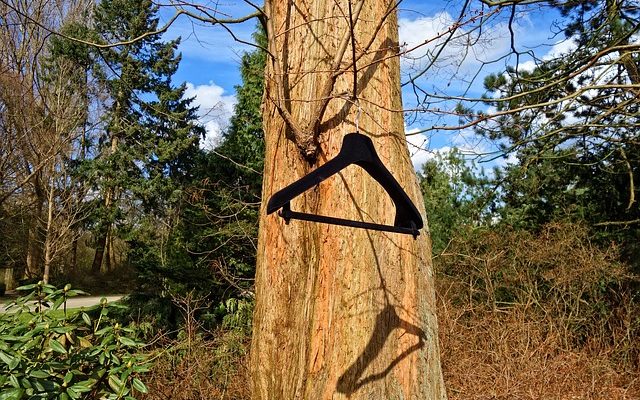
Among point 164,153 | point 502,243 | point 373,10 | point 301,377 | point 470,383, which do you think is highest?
point 164,153

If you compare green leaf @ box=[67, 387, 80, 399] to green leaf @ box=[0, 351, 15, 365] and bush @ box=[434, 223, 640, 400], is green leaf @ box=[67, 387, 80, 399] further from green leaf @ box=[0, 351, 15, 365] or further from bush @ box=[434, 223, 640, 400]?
bush @ box=[434, 223, 640, 400]

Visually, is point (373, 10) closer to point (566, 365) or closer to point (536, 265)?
point (566, 365)

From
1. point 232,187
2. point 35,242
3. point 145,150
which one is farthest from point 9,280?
point 232,187

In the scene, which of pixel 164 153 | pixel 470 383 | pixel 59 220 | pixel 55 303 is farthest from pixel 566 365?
pixel 164 153

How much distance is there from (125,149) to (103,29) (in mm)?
4150

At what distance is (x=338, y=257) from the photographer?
6.63ft

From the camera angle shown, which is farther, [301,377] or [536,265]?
[536,265]

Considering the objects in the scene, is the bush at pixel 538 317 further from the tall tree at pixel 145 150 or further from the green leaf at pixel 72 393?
the tall tree at pixel 145 150

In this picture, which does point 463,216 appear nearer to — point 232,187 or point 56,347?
point 232,187

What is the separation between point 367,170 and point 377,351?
2.26 feet

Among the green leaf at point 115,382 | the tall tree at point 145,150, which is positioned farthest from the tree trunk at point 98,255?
the green leaf at point 115,382

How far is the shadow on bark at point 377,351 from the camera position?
1878mm

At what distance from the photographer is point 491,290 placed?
21.1 feet

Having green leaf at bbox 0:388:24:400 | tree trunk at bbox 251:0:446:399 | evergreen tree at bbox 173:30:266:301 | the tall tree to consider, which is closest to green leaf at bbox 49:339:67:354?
green leaf at bbox 0:388:24:400
